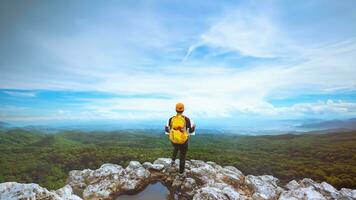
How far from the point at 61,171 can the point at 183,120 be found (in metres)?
20.6

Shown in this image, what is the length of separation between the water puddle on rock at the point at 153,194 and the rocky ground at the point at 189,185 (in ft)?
0.67

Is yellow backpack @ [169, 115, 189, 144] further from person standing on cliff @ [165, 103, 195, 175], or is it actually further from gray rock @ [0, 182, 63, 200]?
gray rock @ [0, 182, 63, 200]

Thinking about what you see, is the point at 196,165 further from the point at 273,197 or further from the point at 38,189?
the point at 38,189

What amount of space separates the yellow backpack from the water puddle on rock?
7.68 feet

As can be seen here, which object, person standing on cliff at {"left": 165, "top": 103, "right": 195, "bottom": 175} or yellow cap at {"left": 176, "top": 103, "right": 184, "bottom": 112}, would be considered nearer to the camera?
person standing on cliff at {"left": 165, "top": 103, "right": 195, "bottom": 175}

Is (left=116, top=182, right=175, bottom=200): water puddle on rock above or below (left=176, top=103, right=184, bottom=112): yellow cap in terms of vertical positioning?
below

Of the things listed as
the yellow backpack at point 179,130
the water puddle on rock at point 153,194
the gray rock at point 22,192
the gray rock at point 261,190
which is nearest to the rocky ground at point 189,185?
the gray rock at point 261,190

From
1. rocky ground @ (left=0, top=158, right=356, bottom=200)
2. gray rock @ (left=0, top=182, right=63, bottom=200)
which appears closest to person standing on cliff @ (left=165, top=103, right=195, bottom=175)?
rocky ground @ (left=0, top=158, right=356, bottom=200)

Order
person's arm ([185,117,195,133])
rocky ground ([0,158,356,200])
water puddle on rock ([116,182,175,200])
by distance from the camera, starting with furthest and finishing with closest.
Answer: person's arm ([185,117,195,133]), water puddle on rock ([116,182,175,200]), rocky ground ([0,158,356,200])

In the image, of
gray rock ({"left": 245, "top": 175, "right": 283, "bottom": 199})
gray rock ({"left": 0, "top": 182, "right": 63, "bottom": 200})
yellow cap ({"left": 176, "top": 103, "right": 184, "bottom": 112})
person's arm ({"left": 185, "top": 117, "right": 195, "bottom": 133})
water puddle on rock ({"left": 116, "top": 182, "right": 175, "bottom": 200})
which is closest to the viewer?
gray rock ({"left": 0, "top": 182, "right": 63, "bottom": 200})

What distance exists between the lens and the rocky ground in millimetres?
9930

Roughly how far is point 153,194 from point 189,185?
65.1 inches

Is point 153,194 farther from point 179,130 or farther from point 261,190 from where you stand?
point 261,190

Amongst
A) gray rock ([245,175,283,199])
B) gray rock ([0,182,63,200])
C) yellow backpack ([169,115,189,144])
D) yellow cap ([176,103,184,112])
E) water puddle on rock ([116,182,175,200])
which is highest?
yellow cap ([176,103,184,112])
